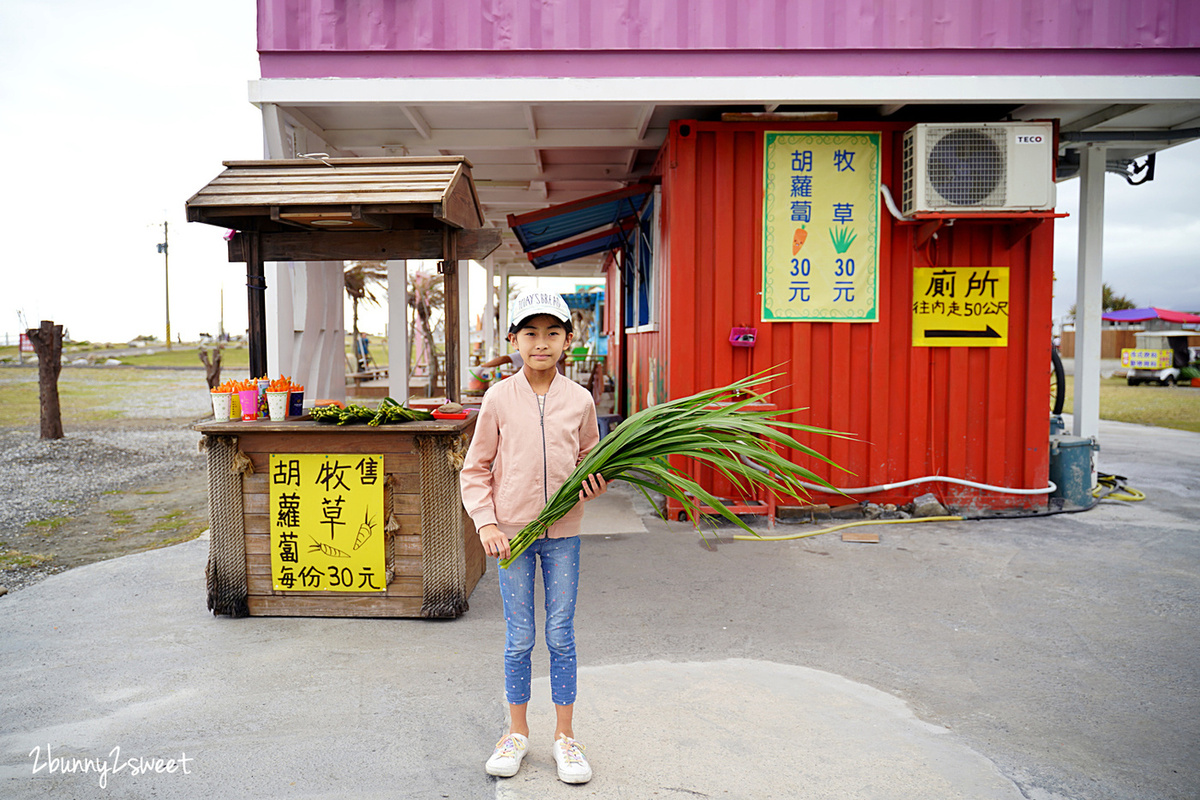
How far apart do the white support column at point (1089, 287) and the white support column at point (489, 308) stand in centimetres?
1062

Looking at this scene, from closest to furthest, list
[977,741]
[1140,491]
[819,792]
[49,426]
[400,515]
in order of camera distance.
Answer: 1. [819,792]
2. [977,741]
3. [400,515]
4. [1140,491]
5. [49,426]

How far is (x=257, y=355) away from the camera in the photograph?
5.04 meters

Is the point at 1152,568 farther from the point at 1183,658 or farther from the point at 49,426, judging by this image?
the point at 49,426

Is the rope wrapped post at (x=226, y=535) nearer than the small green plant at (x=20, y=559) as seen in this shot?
Yes

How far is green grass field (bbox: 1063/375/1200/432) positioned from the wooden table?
41.3 ft

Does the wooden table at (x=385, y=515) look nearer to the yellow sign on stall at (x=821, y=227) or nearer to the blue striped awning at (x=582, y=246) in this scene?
the yellow sign on stall at (x=821, y=227)

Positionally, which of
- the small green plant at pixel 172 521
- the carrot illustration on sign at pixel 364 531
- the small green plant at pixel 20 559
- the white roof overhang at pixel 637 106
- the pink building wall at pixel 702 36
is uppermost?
the pink building wall at pixel 702 36

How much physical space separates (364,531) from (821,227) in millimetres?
4278

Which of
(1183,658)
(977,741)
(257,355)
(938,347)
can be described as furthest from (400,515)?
(938,347)

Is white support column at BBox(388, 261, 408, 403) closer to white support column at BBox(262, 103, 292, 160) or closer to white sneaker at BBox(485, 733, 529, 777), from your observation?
white support column at BBox(262, 103, 292, 160)

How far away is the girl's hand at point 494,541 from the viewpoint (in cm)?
252

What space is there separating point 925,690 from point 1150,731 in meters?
0.82

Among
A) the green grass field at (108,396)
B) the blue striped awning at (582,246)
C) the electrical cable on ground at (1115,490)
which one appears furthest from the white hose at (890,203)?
the green grass field at (108,396)

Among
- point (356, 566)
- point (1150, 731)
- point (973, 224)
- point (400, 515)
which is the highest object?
point (973, 224)
